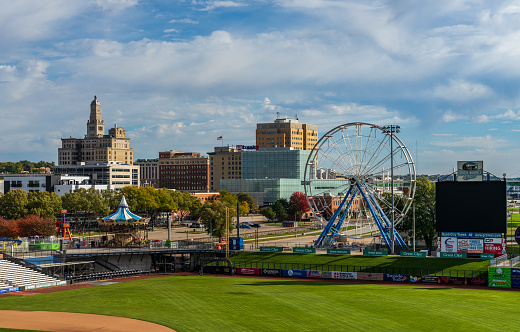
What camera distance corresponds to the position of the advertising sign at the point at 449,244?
7694 cm

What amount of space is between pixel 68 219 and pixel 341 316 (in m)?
110

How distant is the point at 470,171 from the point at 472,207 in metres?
6.28

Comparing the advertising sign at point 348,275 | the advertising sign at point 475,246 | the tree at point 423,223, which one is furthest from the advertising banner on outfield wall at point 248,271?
the advertising sign at point 475,246

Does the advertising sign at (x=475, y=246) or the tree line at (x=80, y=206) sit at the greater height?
the tree line at (x=80, y=206)

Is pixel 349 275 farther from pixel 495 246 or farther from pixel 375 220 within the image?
pixel 495 246

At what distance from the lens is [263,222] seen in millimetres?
176125

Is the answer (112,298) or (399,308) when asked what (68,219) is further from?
(399,308)

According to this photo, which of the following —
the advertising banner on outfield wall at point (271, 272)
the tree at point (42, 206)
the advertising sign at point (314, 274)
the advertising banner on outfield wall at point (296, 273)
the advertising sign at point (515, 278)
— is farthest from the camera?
the tree at point (42, 206)

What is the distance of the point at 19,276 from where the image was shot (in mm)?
72625

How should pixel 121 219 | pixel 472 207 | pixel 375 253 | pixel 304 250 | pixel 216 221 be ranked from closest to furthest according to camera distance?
pixel 472 207
pixel 375 253
pixel 304 250
pixel 121 219
pixel 216 221

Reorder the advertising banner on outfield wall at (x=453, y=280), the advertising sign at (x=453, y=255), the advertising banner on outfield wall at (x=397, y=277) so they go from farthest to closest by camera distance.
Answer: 1. the advertising sign at (x=453, y=255)
2. the advertising banner on outfield wall at (x=397, y=277)
3. the advertising banner on outfield wall at (x=453, y=280)

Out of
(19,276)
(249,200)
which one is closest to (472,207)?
(19,276)

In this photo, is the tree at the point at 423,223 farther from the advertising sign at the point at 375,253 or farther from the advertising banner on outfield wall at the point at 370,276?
the advertising banner on outfield wall at the point at 370,276

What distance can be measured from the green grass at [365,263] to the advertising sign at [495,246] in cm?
195
